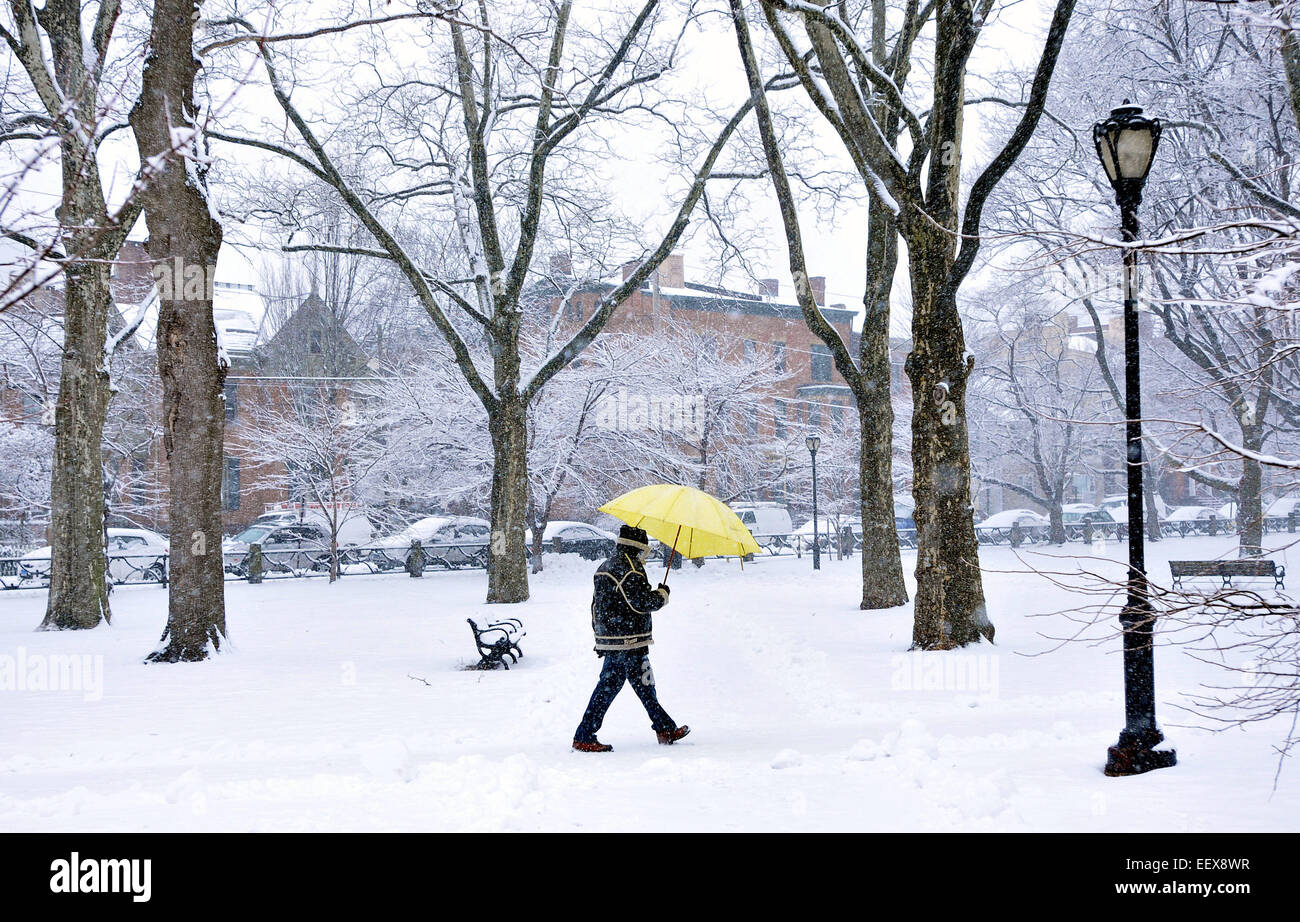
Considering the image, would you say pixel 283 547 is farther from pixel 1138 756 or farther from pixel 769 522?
pixel 1138 756

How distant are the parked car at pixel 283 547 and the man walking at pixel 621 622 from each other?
22.1m

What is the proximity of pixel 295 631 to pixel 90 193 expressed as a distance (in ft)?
23.7

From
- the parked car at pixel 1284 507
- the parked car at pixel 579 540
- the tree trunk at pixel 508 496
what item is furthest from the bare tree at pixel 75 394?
the parked car at pixel 1284 507

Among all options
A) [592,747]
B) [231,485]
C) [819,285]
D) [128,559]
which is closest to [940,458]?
[592,747]

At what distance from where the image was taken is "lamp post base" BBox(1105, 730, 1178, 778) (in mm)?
5871

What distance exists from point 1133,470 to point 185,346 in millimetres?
10065

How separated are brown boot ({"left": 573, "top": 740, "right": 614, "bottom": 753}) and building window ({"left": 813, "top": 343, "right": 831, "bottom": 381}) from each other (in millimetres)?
49425

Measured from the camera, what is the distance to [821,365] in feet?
183

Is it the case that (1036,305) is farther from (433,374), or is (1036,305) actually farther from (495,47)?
(495,47)

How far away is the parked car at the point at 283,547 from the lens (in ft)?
92.0

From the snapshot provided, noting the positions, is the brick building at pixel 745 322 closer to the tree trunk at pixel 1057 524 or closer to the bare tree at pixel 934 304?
the tree trunk at pixel 1057 524

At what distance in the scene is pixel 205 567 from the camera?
11625 millimetres

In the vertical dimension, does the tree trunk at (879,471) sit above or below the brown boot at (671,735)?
above

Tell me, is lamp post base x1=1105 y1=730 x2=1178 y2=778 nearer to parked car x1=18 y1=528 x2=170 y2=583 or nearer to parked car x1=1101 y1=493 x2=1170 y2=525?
parked car x1=18 y1=528 x2=170 y2=583
